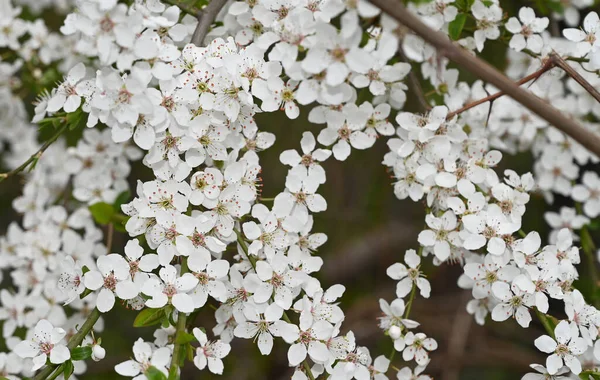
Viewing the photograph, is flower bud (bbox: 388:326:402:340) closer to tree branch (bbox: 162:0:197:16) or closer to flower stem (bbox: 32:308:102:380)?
flower stem (bbox: 32:308:102:380)

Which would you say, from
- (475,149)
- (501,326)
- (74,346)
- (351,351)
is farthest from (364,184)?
(74,346)

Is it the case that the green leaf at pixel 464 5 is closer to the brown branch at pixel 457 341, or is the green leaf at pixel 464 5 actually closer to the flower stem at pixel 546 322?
the flower stem at pixel 546 322

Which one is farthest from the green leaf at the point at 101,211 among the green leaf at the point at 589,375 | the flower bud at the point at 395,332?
the green leaf at the point at 589,375

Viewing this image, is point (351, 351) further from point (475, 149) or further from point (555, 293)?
point (475, 149)

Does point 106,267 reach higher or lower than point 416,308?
higher

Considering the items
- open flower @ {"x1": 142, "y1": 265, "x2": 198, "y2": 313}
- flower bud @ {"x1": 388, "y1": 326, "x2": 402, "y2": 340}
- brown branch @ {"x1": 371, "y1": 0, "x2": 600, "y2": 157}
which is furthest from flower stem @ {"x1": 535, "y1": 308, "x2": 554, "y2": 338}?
open flower @ {"x1": 142, "y1": 265, "x2": 198, "y2": 313}

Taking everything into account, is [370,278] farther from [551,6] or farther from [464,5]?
[464,5]
